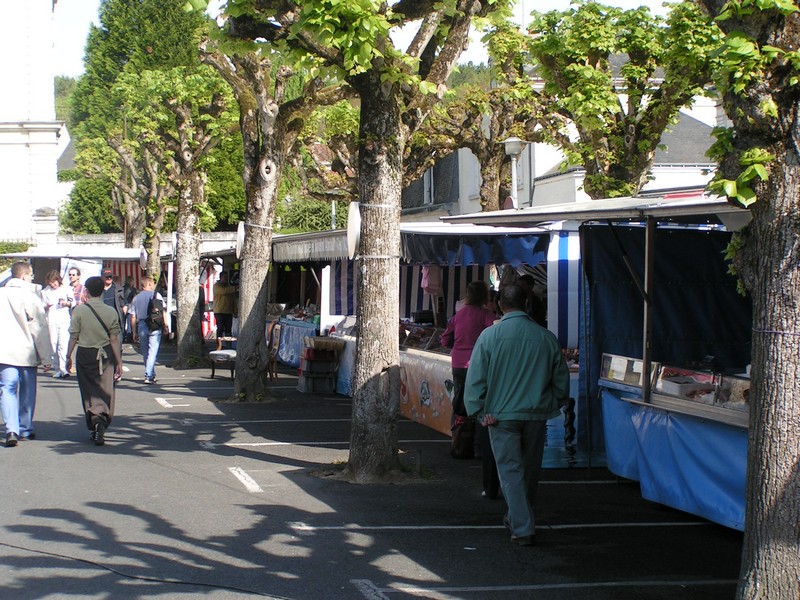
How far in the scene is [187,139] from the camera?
22703mm

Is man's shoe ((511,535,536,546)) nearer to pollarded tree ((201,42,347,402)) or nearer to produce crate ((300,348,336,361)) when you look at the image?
pollarded tree ((201,42,347,402))

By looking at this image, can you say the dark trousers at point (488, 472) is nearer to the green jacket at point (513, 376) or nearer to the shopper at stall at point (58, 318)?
the green jacket at point (513, 376)

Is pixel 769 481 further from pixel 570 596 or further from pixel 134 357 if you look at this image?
pixel 134 357

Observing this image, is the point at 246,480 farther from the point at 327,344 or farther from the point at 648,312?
the point at 327,344

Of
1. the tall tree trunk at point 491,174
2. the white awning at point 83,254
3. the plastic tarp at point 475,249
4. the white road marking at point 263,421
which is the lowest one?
the white road marking at point 263,421

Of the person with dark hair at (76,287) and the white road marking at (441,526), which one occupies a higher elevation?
the person with dark hair at (76,287)

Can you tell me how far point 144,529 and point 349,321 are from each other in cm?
1075

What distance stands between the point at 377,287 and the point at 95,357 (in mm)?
3579

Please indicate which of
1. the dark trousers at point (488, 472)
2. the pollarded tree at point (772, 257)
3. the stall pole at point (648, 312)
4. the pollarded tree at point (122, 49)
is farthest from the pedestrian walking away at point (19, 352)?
the pollarded tree at point (122, 49)

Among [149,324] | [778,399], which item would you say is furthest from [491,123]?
[778,399]

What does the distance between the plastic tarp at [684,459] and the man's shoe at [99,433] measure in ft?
17.6

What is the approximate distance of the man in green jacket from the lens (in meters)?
6.92

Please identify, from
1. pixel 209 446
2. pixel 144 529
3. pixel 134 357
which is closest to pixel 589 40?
pixel 209 446

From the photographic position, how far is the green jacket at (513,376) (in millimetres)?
6973
